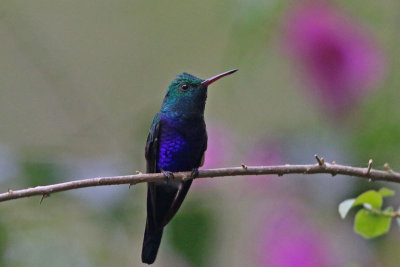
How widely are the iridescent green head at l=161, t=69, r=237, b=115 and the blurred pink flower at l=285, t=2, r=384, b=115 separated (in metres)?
0.30

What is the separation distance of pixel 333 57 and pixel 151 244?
0.76 metres

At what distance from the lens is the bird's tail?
2.17 m

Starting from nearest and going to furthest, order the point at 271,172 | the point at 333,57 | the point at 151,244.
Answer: the point at 271,172
the point at 151,244
the point at 333,57

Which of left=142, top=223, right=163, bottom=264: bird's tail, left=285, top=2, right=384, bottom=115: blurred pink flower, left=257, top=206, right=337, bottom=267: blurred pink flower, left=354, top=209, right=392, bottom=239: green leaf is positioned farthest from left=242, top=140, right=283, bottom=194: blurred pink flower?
Result: left=354, top=209, right=392, bottom=239: green leaf

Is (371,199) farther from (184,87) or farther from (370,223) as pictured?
(184,87)

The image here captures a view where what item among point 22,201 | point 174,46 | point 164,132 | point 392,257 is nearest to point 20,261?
point 22,201

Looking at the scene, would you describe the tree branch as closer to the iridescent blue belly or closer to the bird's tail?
the bird's tail

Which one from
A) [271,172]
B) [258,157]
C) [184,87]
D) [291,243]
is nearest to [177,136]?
[184,87]

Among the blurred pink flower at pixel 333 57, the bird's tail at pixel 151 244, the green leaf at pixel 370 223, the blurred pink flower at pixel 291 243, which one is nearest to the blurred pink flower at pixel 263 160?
the blurred pink flower at pixel 291 243

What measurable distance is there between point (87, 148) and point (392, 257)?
118 centimetres

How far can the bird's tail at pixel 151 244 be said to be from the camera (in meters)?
2.17

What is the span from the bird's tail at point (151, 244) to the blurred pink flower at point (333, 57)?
62 cm

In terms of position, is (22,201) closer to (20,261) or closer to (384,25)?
(20,261)

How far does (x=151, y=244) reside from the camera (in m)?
2.23
